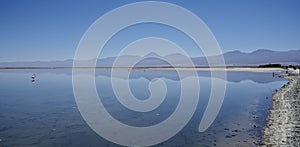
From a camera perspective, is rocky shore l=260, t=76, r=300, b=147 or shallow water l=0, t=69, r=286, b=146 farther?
shallow water l=0, t=69, r=286, b=146

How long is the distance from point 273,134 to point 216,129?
2990 mm

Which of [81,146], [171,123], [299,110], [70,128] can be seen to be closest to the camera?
[81,146]

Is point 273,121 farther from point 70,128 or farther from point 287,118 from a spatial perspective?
point 70,128

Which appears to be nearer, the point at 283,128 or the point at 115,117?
the point at 283,128

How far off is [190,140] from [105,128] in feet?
15.6

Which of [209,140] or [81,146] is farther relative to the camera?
[209,140]

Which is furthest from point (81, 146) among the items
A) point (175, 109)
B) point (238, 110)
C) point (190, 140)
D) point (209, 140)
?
point (238, 110)

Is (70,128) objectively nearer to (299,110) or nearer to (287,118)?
(287,118)

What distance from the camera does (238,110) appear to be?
22047 millimetres

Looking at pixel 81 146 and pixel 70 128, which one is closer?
pixel 81 146

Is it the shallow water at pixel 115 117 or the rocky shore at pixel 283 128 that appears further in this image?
the shallow water at pixel 115 117

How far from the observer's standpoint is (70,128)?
624 inches

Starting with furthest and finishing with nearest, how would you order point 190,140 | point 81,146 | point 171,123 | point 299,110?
point 299,110 < point 171,123 < point 190,140 < point 81,146

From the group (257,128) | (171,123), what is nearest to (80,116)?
(171,123)
